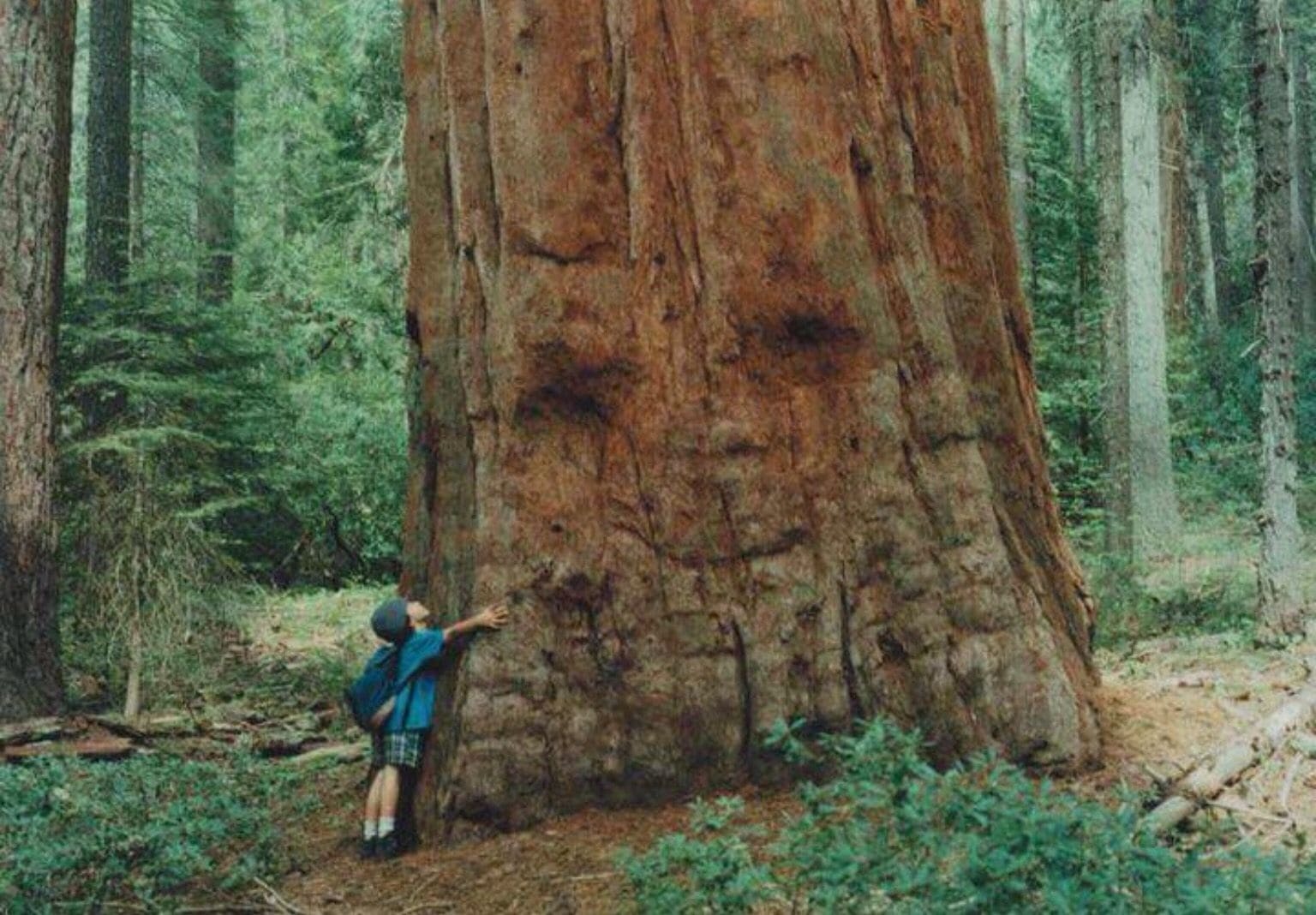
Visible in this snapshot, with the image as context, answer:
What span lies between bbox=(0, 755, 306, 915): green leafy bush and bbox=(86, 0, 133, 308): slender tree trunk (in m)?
7.64

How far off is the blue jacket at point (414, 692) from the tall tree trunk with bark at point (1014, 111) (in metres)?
11.7

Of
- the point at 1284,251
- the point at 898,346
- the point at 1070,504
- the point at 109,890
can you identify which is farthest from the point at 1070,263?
the point at 109,890

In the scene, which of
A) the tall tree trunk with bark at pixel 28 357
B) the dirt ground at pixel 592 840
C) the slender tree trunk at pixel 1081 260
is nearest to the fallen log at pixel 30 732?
the tall tree trunk with bark at pixel 28 357

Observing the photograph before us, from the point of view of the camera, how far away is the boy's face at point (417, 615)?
6.19 metres

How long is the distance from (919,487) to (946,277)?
3.94 ft

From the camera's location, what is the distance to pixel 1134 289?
574 inches

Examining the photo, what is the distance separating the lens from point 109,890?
5.34 meters

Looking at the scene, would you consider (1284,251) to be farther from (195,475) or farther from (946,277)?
(195,475)

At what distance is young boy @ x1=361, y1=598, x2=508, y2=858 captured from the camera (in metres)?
5.93

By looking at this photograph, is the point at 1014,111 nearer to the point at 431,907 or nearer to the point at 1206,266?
the point at 1206,266

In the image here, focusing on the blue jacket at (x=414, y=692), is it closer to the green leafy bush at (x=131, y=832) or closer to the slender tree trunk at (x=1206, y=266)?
the green leafy bush at (x=131, y=832)

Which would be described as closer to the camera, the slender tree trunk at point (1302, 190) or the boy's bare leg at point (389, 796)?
the boy's bare leg at point (389, 796)

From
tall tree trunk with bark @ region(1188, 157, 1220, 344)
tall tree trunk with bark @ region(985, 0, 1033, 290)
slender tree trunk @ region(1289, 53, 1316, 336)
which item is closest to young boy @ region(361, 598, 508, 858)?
tall tree trunk with bark @ region(985, 0, 1033, 290)

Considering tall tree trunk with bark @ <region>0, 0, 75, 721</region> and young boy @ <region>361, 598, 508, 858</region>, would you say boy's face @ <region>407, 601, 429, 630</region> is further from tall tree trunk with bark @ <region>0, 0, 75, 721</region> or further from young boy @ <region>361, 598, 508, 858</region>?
tall tree trunk with bark @ <region>0, 0, 75, 721</region>
